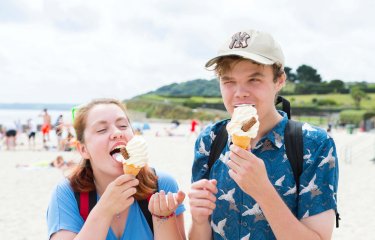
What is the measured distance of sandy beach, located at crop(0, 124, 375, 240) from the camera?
9.30 m

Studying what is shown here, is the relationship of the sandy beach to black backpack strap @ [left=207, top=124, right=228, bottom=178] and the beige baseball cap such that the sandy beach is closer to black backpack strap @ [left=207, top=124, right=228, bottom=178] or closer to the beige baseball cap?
black backpack strap @ [left=207, top=124, right=228, bottom=178]

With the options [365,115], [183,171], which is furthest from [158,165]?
[365,115]

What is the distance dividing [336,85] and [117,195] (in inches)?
4637

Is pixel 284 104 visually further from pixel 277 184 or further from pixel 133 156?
pixel 133 156

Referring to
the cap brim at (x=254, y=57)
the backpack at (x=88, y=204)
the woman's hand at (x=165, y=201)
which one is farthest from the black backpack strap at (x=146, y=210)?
the cap brim at (x=254, y=57)

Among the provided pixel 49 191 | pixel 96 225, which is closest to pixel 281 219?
pixel 96 225

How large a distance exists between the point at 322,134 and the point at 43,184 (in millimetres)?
13298

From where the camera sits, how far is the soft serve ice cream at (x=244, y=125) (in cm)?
248

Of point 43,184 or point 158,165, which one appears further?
point 158,165

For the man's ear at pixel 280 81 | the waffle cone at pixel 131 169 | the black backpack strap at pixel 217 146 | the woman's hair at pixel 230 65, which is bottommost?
the waffle cone at pixel 131 169

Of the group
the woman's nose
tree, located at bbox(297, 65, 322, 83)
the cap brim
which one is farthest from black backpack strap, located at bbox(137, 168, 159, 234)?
tree, located at bbox(297, 65, 322, 83)

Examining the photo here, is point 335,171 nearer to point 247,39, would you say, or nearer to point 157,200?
point 247,39

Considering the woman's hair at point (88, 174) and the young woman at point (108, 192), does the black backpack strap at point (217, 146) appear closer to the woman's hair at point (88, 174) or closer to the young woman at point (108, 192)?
the young woman at point (108, 192)

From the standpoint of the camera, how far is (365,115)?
217 ft
